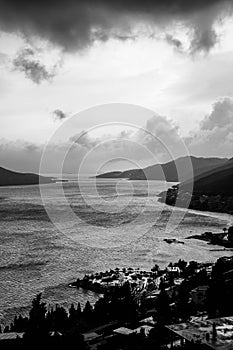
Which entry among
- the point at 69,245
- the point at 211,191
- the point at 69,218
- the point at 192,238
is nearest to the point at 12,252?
the point at 69,245

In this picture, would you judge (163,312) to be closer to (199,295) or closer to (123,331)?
(123,331)

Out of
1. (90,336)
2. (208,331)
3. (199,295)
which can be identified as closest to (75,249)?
(199,295)

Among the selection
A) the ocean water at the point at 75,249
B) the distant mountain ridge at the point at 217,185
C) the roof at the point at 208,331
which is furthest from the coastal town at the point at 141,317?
the distant mountain ridge at the point at 217,185

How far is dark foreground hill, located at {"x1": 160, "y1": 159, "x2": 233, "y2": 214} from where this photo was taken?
80.1 m

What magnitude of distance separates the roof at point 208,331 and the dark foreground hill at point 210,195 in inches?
2521

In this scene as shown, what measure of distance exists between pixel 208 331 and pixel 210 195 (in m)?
79.6

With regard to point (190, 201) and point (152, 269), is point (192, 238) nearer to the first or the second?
point (152, 269)

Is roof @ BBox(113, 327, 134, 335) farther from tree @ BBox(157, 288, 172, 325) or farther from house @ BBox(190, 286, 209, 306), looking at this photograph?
house @ BBox(190, 286, 209, 306)

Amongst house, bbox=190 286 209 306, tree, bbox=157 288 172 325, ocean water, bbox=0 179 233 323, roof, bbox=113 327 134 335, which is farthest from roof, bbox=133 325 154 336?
ocean water, bbox=0 179 233 323

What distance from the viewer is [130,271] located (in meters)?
29.8

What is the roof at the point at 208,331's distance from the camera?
12.1 metres

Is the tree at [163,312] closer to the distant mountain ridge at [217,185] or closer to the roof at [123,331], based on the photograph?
the roof at [123,331]

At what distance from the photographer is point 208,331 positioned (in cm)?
1302

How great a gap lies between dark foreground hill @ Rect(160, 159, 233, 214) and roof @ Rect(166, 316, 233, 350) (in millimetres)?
64026
